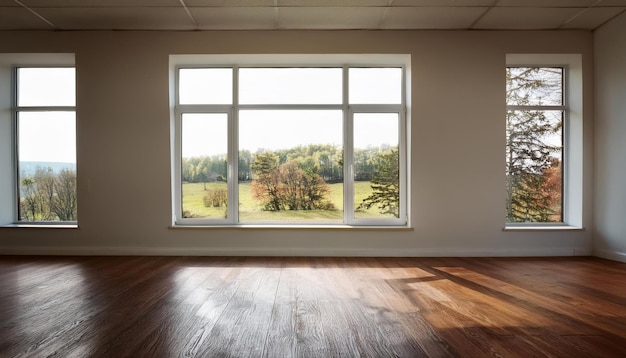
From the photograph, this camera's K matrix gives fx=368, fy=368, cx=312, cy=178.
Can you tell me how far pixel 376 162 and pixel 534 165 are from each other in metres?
2.08

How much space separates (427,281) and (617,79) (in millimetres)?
3399

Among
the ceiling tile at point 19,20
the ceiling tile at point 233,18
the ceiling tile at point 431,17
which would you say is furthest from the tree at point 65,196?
the ceiling tile at point 431,17

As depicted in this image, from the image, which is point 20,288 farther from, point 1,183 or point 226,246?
point 1,183

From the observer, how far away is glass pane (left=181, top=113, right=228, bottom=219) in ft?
16.0

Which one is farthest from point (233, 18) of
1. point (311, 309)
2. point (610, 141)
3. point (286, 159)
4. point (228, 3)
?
point (610, 141)

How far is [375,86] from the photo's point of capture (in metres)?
4.90

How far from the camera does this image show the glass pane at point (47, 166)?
4945 mm

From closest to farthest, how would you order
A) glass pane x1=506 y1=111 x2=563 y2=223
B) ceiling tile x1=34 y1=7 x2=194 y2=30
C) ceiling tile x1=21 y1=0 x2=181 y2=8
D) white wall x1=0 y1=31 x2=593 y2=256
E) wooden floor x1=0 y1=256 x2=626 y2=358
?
wooden floor x1=0 y1=256 x2=626 y2=358 → ceiling tile x1=21 y1=0 x2=181 y2=8 → ceiling tile x1=34 y1=7 x2=194 y2=30 → white wall x1=0 y1=31 x2=593 y2=256 → glass pane x1=506 y1=111 x2=563 y2=223

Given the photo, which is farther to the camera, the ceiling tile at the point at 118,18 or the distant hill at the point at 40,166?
the distant hill at the point at 40,166

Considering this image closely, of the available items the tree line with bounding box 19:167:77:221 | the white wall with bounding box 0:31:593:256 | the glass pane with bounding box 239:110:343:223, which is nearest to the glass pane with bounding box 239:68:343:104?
the glass pane with bounding box 239:110:343:223

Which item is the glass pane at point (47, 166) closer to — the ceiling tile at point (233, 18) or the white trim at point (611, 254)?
the ceiling tile at point (233, 18)

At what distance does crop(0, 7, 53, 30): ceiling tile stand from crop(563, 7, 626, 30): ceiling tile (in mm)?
6278

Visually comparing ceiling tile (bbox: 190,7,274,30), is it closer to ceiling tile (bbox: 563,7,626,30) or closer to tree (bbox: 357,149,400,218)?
tree (bbox: 357,149,400,218)

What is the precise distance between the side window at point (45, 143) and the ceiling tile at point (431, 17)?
4.26 metres
